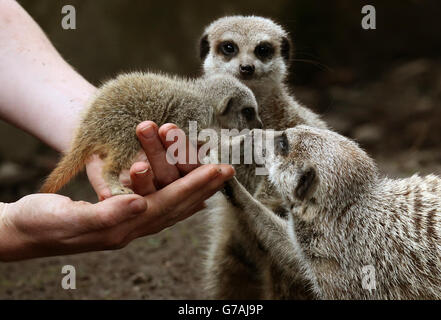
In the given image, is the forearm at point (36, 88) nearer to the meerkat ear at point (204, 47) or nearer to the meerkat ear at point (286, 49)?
the meerkat ear at point (204, 47)

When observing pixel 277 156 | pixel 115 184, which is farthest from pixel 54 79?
pixel 277 156

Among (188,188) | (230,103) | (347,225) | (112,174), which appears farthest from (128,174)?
(347,225)

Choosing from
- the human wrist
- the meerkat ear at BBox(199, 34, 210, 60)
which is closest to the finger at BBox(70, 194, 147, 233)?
the human wrist

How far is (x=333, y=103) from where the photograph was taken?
656cm

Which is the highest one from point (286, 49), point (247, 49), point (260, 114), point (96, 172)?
point (286, 49)

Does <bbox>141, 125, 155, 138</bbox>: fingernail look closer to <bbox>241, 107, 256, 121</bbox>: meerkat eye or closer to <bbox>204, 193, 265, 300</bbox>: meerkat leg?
<bbox>241, 107, 256, 121</bbox>: meerkat eye

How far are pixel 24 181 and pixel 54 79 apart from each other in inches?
113

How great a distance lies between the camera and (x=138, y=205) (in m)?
2.07

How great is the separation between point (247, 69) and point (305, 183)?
3.13ft

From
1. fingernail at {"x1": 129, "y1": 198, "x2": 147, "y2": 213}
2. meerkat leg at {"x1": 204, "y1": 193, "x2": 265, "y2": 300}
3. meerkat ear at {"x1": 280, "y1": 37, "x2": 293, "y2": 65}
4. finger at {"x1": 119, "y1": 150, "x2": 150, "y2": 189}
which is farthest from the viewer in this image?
meerkat ear at {"x1": 280, "y1": 37, "x2": 293, "y2": 65}

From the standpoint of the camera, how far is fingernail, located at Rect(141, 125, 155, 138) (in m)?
2.20

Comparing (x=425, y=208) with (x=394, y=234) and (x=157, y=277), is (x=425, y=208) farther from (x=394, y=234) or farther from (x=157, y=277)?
(x=157, y=277)

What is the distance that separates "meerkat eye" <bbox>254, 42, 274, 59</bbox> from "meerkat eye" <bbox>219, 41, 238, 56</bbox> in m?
0.12

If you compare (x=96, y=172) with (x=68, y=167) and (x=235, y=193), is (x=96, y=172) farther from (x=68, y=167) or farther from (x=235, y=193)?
(x=235, y=193)
